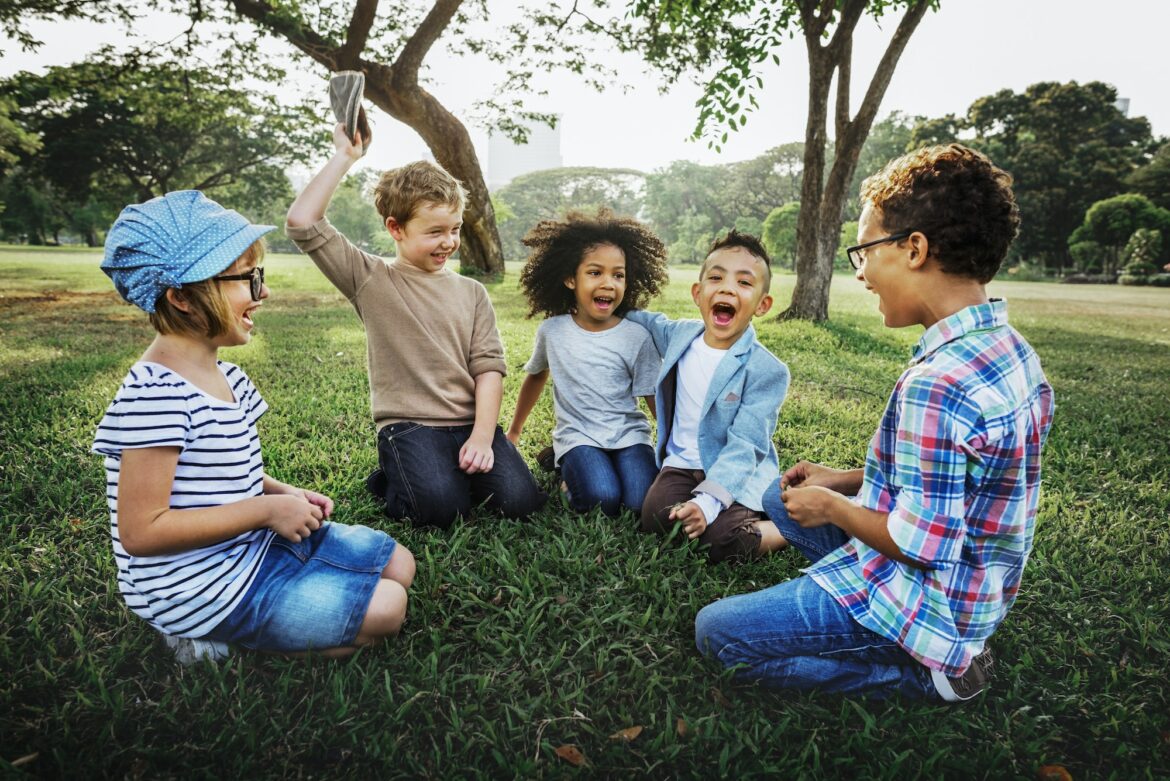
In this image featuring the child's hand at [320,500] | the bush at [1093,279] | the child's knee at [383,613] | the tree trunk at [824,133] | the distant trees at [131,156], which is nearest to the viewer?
the child's knee at [383,613]

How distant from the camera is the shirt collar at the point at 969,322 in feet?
5.48

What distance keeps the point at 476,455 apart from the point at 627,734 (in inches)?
57.6

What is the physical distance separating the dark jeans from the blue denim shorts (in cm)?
81

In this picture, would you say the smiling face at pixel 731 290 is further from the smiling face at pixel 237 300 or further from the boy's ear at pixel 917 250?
the smiling face at pixel 237 300

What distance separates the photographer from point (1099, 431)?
4.64m

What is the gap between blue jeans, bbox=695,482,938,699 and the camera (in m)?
1.85

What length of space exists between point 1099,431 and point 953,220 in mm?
3999

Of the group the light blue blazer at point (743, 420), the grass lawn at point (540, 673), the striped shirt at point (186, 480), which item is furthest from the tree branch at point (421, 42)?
the striped shirt at point (186, 480)

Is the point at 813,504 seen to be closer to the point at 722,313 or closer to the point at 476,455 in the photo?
the point at 722,313

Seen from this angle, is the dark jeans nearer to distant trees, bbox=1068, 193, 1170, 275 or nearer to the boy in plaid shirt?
the boy in plaid shirt

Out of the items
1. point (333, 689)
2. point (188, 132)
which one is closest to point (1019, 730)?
point (333, 689)

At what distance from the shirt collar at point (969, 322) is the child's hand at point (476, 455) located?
1873 mm

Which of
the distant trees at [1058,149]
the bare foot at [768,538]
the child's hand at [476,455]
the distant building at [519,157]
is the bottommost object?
the bare foot at [768,538]

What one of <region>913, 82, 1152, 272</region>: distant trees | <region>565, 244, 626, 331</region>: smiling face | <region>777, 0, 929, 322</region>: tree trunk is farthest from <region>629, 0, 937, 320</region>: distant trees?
<region>913, 82, 1152, 272</region>: distant trees
